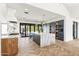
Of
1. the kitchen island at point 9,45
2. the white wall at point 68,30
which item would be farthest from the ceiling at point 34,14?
the kitchen island at point 9,45

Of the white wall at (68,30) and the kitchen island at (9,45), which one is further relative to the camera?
the white wall at (68,30)

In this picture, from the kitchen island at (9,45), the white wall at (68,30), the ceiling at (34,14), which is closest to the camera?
the kitchen island at (9,45)

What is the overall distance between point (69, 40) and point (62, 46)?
0.49 m

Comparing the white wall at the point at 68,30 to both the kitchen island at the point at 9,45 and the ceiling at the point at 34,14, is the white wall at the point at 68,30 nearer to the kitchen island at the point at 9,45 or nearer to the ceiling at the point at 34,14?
the ceiling at the point at 34,14

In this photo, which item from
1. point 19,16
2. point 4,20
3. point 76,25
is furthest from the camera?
→ point 19,16

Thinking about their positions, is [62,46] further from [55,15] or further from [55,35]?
[55,15]

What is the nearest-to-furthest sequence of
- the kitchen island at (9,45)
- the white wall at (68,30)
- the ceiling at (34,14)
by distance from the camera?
1. the kitchen island at (9,45)
2. the ceiling at (34,14)
3. the white wall at (68,30)

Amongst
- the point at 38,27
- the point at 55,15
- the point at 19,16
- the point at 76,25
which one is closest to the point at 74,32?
the point at 76,25

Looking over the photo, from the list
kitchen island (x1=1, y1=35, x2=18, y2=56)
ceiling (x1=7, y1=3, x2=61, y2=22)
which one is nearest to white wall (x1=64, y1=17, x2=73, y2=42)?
ceiling (x1=7, y1=3, x2=61, y2=22)

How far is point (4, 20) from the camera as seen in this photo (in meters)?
3.96

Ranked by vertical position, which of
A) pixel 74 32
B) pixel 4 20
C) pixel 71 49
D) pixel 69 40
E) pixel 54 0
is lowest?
pixel 71 49

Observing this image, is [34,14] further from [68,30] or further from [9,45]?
[9,45]

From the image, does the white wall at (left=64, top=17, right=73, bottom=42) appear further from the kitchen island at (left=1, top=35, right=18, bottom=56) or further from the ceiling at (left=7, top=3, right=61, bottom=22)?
the kitchen island at (left=1, top=35, right=18, bottom=56)

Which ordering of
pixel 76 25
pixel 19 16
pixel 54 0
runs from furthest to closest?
pixel 19 16
pixel 76 25
pixel 54 0
